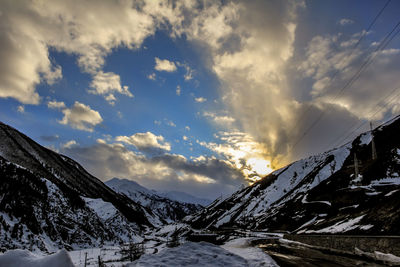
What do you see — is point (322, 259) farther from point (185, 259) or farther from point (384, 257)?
point (185, 259)

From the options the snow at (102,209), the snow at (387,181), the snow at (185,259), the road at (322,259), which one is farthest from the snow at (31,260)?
the snow at (102,209)

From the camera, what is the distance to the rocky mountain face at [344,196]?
1045 inches

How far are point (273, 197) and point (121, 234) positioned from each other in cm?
9209

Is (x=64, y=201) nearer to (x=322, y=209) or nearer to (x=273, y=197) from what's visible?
(x=322, y=209)

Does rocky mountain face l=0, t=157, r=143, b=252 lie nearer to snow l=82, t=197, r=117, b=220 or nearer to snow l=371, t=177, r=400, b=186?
snow l=82, t=197, r=117, b=220

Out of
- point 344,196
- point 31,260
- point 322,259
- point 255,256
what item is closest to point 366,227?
point 322,259

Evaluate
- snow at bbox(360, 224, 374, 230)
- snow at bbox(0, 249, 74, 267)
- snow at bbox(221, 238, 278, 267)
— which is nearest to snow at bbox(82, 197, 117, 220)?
snow at bbox(221, 238, 278, 267)

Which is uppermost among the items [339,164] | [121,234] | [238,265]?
[339,164]

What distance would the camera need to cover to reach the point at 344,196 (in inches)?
2266

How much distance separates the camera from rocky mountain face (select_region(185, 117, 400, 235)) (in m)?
26.5

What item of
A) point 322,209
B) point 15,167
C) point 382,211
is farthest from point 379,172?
point 15,167

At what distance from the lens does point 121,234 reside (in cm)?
9019

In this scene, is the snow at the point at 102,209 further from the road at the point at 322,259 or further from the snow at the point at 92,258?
the road at the point at 322,259

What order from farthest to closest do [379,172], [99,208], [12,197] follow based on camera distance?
[99,208]
[379,172]
[12,197]
